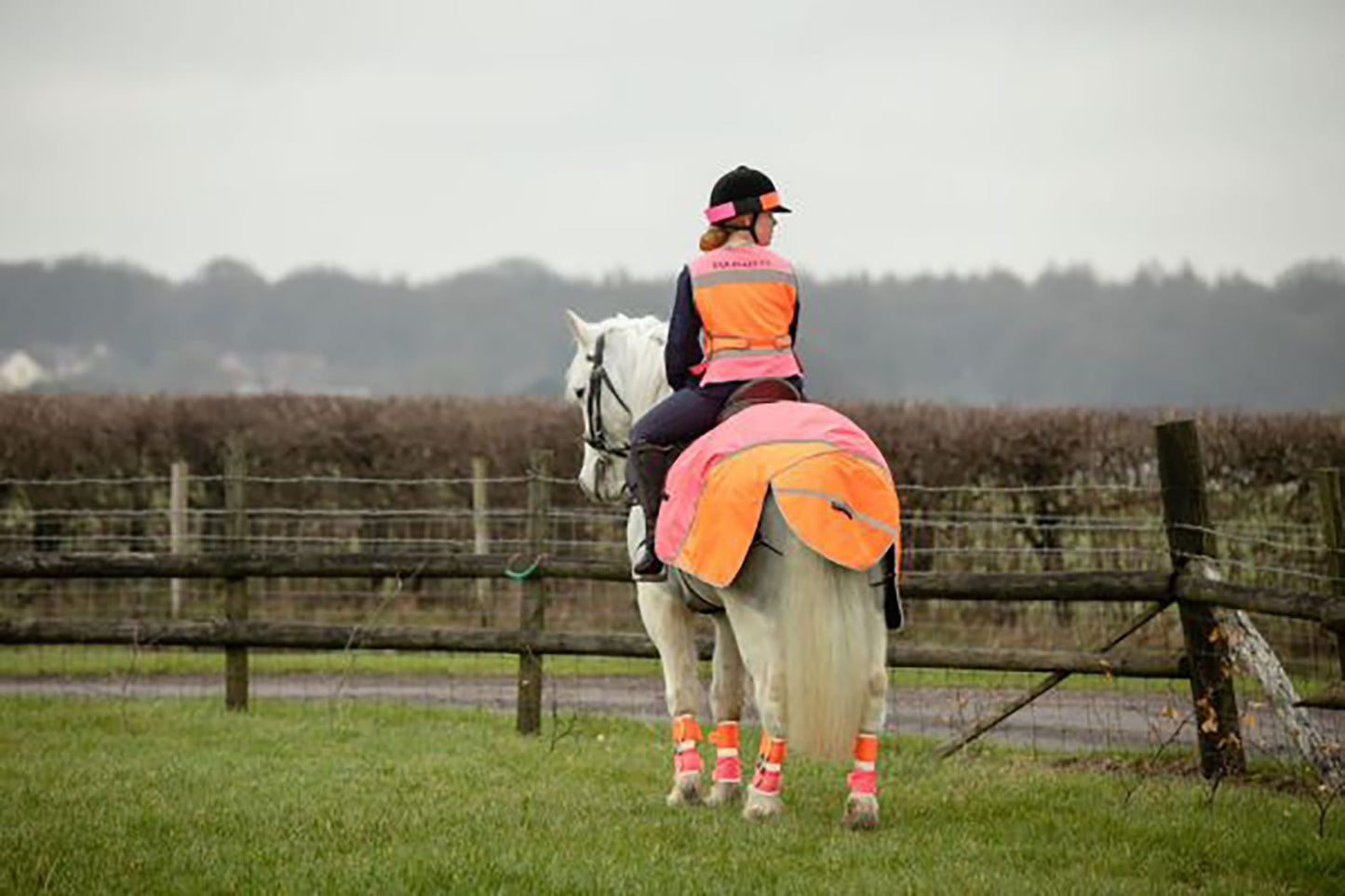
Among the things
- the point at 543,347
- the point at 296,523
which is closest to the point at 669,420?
the point at 296,523

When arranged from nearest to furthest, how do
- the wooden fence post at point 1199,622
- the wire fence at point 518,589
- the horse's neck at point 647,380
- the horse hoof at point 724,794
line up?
the horse hoof at point 724,794 → the horse's neck at point 647,380 → the wooden fence post at point 1199,622 → the wire fence at point 518,589

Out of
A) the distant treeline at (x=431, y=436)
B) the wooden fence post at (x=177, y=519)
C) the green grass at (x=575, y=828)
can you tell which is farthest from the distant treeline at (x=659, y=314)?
the green grass at (x=575, y=828)

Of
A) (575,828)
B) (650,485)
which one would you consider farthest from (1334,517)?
(575,828)

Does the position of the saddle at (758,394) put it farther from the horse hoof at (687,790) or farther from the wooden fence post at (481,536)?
the wooden fence post at (481,536)

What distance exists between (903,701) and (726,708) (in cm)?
576

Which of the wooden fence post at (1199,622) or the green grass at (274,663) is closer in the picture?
the wooden fence post at (1199,622)

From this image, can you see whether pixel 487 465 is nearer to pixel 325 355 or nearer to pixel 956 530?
pixel 956 530

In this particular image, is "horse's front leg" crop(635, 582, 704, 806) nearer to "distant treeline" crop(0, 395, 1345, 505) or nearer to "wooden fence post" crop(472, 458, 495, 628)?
"wooden fence post" crop(472, 458, 495, 628)

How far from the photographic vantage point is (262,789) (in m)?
9.35

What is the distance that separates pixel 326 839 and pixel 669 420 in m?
2.51

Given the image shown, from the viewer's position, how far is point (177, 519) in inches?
738

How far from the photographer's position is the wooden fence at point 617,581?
9.89 metres

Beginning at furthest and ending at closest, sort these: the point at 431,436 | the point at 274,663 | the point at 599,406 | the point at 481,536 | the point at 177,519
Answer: the point at 431,436 < the point at 177,519 < the point at 481,536 < the point at 274,663 < the point at 599,406

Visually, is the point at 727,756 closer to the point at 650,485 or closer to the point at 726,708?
the point at 726,708
